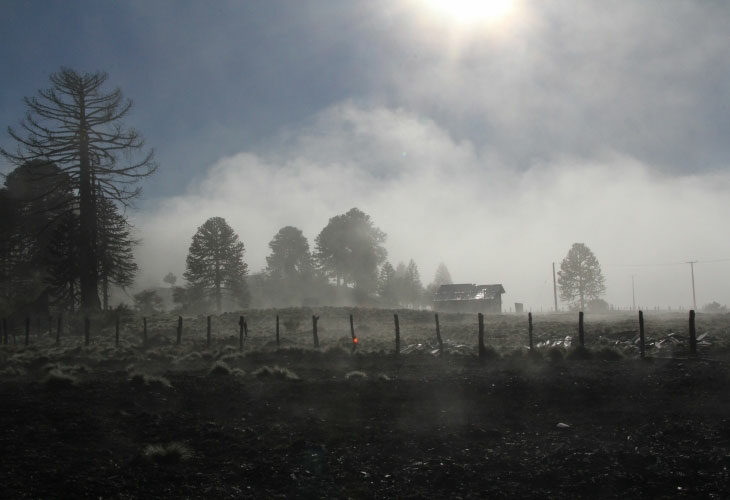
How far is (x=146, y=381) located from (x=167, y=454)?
5.84 m

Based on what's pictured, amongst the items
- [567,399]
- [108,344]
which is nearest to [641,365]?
[567,399]

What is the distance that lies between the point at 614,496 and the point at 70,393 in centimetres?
1219

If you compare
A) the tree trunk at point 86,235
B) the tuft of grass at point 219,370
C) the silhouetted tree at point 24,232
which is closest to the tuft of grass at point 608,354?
the tuft of grass at point 219,370

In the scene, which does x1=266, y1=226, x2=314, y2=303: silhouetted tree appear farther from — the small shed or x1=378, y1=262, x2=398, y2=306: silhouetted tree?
the small shed

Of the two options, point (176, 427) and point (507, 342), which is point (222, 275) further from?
point (176, 427)

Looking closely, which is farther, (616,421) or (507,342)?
(507,342)

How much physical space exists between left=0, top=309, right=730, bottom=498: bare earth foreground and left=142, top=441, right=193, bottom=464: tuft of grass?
0.08 ft

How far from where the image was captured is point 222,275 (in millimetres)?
67125

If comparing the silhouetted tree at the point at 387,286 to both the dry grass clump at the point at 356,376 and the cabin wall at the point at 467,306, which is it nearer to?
the cabin wall at the point at 467,306

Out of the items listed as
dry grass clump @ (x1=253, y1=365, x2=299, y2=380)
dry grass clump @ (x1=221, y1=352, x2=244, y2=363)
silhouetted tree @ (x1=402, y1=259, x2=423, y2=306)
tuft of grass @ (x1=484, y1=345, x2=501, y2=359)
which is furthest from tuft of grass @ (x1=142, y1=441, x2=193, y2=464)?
silhouetted tree @ (x1=402, y1=259, x2=423, y2=306)

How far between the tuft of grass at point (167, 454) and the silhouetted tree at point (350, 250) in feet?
250

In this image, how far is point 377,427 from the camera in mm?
12469

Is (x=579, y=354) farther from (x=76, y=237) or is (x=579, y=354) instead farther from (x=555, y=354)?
(x=76, y=237)

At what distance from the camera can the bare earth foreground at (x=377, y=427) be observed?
9.29 meters
